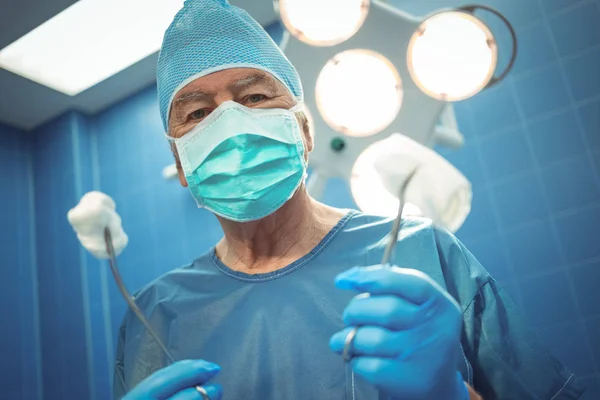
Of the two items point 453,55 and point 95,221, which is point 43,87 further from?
point 453,55

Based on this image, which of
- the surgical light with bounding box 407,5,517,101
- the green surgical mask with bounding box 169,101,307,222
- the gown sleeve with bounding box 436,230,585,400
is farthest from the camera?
the surgical light with bounding box 407,5,517,101

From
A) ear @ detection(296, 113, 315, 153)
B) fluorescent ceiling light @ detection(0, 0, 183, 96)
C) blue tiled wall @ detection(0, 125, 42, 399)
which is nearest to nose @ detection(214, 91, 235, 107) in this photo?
ear @ detection(296, 113, 315, 153)

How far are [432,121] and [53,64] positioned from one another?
236 cm

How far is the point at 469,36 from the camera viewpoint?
3.58 ft

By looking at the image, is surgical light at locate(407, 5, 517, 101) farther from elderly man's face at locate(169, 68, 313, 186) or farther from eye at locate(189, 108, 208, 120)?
eye at locate(189, 108, 208, 120)

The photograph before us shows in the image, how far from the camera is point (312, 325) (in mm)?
932

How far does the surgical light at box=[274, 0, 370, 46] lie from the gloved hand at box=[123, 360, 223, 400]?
0.82 meters

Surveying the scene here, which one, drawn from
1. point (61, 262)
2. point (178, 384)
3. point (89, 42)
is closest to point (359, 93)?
point (178, 384)

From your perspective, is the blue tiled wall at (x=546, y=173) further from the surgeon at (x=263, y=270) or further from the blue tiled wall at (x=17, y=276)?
the blue tiled wall at (x=17, y=276)

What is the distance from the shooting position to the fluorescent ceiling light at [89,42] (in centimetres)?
233

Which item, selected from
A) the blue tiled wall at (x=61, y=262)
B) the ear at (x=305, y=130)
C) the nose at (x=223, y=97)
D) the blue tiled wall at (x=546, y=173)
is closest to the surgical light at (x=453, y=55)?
the ear at (x=305, y=130)

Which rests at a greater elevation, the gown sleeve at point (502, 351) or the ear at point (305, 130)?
the ear at point (305, 130)

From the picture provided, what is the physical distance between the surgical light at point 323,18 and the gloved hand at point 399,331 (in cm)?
74

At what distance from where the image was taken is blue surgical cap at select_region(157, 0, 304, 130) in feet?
3.38
